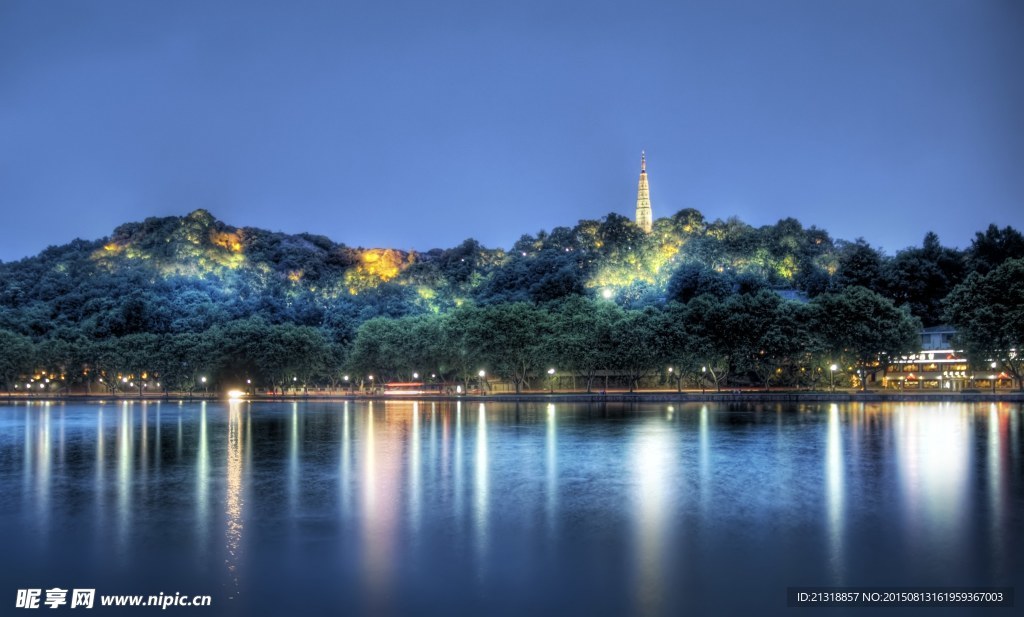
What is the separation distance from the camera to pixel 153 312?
110125 mm

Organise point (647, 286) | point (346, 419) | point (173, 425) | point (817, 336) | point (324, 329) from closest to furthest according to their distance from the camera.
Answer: point (173, 425), point (346, 419), point (817, 336), point (647, 286), point (324, 329)

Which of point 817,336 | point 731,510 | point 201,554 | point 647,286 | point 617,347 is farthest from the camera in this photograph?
point 647,286

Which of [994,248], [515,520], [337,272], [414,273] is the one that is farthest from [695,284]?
[337,272]

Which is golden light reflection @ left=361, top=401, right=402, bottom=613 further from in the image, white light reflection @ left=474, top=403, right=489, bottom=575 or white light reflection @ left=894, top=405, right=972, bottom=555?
white light reflection @ left=894, top=405, right=972, bottom=555

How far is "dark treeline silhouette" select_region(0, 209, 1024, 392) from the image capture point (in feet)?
210

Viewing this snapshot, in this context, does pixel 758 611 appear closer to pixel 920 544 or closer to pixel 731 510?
pixel 920 544

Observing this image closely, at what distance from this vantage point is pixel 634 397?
64688mm

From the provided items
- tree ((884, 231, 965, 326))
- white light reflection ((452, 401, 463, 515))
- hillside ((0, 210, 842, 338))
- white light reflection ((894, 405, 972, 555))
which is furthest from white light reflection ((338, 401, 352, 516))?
tree ((884, 231, 965, 326))

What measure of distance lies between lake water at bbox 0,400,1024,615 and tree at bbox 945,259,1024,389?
25976mm

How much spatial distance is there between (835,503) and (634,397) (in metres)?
46.9

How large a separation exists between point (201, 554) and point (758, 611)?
8968 mm

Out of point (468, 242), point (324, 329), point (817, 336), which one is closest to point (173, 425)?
point (817, 336)

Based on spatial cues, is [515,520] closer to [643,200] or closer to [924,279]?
[924,279]

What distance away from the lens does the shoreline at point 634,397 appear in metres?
57.8
